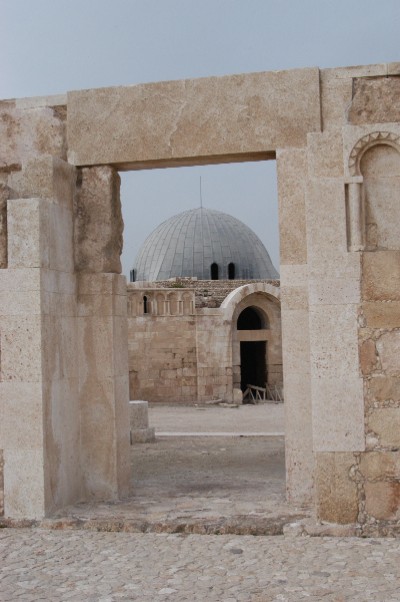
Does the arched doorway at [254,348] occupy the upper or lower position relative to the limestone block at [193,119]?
lower

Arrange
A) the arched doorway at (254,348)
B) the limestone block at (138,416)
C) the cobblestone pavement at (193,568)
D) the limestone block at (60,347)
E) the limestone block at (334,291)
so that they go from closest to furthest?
the cobblestone pavement at (193,568) < the limestone block at (334,291) < the limestone block at (60,347) < the limestone block at (138,416) < the arched doorway at (254,348)

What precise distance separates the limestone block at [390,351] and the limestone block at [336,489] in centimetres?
69

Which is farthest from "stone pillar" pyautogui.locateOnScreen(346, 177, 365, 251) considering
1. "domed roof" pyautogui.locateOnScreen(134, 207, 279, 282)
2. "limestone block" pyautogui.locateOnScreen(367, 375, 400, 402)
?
"domed roof" pyautogui.locateOnScreen(134, 207, 279, 282)

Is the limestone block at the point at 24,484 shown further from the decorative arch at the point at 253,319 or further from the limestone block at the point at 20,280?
the decorative arch at the point at 253,319

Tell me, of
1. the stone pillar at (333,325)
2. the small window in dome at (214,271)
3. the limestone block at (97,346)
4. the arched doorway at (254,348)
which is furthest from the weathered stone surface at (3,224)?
the small window in dome at (214,271)

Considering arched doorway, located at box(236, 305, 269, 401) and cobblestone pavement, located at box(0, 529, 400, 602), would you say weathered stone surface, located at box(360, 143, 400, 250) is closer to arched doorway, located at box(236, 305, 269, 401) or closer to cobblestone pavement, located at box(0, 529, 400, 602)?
cobblestone pavement, located at box(0, 529, 400, 602)

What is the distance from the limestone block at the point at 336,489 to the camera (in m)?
5.13

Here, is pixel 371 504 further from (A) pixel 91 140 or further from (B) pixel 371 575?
(A) pixel 91 140

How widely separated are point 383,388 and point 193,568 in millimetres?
1860

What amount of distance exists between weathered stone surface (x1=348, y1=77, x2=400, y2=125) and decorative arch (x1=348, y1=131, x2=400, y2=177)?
26 centimetres

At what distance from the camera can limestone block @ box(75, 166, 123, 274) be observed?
6.25 meters

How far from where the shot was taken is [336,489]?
16.9 ft

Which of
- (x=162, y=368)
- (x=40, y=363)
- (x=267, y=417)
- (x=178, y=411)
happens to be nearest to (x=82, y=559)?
(x=40, y=363)

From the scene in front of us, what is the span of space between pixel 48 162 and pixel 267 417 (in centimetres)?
1178
